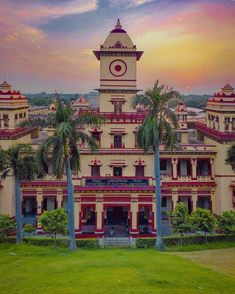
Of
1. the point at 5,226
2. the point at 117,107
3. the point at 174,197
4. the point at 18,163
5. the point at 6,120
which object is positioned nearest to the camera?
the point at 18,163

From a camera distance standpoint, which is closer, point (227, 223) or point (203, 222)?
point (203, 222)

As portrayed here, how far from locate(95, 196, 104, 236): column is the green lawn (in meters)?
9.16

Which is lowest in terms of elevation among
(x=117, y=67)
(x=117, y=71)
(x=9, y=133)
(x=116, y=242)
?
(x=116, y=242)

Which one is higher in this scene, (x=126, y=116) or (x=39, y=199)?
(x=126, y=116)

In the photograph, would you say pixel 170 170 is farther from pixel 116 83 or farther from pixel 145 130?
pixel 145 130

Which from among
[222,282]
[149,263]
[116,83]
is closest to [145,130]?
[149,263]

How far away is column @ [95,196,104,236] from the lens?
3303cm

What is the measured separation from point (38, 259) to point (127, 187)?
12.2 metres

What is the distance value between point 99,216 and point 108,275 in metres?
16.4

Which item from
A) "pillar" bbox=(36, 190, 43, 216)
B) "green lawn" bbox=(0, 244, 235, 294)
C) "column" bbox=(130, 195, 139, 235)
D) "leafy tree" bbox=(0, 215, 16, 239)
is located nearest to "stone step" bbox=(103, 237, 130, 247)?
"column" bbox=(130, 195, 139, 235)

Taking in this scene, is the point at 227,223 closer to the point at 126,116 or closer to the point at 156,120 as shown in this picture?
the point at 156,120

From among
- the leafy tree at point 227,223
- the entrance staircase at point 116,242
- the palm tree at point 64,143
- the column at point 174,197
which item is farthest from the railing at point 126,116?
the leafy tree at point 227,223

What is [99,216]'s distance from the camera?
33344mm

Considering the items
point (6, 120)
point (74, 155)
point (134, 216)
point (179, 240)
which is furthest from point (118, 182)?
point (6, 120)
